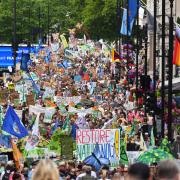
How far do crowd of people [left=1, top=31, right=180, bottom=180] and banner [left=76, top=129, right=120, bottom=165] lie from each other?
77 cm

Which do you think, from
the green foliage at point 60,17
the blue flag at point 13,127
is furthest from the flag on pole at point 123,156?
the green foliage at point 60,17

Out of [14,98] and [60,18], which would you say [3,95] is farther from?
[60,18]

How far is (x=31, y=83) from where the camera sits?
4097cm

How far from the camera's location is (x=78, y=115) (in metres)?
26.7

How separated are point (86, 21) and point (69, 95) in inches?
2054

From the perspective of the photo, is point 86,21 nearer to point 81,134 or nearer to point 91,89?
point 91,89

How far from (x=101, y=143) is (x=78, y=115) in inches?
336

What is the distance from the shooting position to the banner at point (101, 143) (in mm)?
Result: 17906

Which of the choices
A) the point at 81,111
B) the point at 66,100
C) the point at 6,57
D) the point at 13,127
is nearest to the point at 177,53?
the point at 81,111

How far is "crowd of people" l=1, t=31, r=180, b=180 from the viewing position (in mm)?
7984

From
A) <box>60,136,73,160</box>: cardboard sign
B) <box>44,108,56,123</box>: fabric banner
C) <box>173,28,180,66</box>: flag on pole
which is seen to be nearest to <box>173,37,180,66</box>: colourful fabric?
<box>173,28,180,66</box>: flag on pole

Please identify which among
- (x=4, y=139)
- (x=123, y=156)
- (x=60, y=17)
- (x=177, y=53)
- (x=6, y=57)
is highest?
(x=60, y=17)

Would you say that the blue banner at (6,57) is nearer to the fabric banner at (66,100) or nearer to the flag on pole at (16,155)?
the fabric banner at (66,100)

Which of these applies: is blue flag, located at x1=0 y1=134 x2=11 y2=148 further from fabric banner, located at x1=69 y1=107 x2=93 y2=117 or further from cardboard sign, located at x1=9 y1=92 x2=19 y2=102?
cardboard sign, located at x1=9 y1=92 x2=19 y2=102
